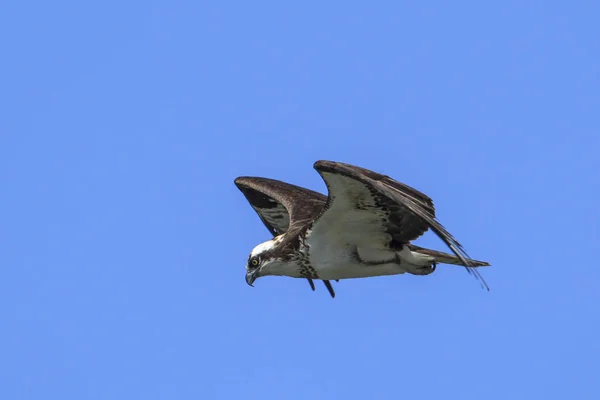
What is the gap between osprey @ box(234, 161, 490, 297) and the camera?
17141 mm

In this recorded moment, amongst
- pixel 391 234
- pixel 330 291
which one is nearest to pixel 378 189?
pixel 391 234

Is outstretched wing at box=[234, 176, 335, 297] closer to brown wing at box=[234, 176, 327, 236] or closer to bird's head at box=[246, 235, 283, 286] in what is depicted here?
brown wing at box=[234, 176, 327, 236]

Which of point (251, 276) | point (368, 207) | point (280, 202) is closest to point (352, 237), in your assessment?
point (368, 207)

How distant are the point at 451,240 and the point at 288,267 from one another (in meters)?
4.06

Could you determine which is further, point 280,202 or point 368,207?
point 280,202

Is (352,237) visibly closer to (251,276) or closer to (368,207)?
(368,207)

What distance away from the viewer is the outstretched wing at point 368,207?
16562mm

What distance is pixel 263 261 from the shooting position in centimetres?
1888

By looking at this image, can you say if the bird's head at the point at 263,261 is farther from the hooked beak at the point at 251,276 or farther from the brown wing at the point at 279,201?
the brown wing at the point at 279,201

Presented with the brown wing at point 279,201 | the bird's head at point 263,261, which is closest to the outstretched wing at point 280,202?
the brown wing at point 279,201

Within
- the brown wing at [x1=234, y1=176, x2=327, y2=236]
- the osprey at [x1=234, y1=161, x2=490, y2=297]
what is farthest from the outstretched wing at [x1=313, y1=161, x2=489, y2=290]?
the brown wing at [x1=234, y1=176, x2=327, y2=236]

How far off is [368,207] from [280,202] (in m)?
3.20

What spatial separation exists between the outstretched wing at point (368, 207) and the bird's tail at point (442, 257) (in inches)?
2.9

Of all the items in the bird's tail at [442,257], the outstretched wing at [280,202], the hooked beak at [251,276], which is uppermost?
the outstretched wing at [280,202]
